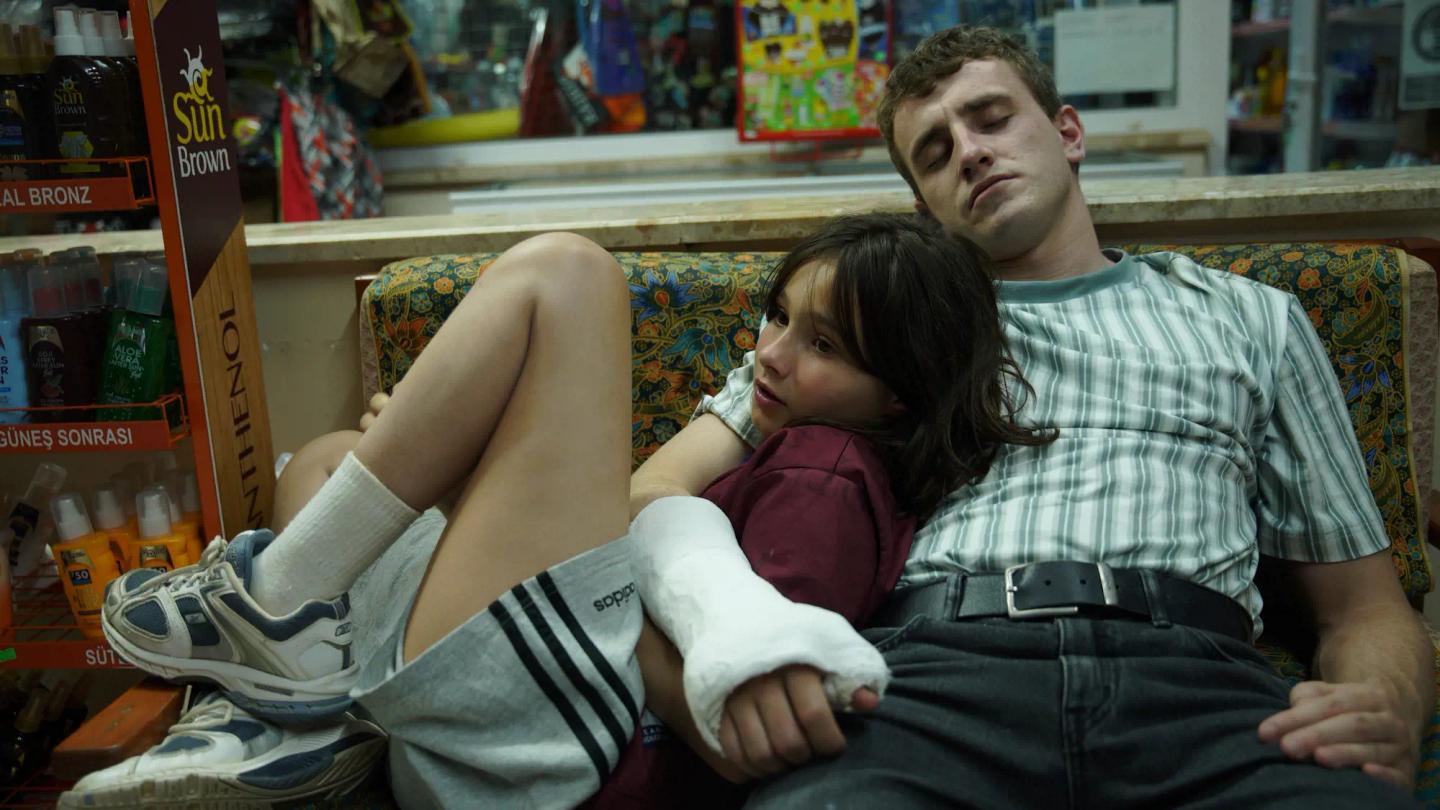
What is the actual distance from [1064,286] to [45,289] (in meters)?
1.46

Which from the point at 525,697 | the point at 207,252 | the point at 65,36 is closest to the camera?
the point at 525,697

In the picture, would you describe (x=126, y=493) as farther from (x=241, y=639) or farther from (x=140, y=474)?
(x=241, y=639)

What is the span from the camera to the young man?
100 cm

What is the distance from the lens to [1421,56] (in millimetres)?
3473

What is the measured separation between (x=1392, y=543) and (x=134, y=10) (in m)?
1.87

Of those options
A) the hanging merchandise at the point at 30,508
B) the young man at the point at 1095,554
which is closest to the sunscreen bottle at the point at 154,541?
the hanging merchandise at the point at 30,508

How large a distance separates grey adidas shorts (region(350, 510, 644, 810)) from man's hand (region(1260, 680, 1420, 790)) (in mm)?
619

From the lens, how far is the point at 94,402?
5.18ft

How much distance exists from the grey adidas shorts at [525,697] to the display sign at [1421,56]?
3.55m

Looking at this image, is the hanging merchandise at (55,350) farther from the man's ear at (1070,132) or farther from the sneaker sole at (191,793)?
the man's ear at (1070,132)

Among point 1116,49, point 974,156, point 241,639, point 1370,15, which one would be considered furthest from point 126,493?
point 1370,15

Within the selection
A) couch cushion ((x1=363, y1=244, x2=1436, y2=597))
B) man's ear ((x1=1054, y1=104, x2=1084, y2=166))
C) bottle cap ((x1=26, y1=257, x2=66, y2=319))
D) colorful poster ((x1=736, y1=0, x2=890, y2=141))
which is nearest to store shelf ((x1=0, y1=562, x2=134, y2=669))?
bottle cap ((x1=26, y1=257, x2=66, y2=319))

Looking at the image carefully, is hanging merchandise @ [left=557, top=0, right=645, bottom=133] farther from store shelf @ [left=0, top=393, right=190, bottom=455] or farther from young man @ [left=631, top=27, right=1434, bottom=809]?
store shelf @ [left=0, top=393, right=190, bottom=455]

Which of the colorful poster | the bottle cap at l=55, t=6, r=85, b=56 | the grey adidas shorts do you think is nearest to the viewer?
the grey adidas shorts
